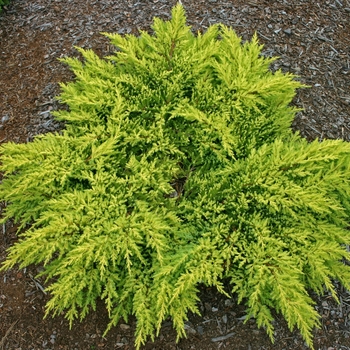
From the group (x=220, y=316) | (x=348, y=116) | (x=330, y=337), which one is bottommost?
(x=330, y=337)

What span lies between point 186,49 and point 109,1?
1676 millimetres

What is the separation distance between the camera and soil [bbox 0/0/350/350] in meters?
2.67

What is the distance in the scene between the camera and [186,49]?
2947mm

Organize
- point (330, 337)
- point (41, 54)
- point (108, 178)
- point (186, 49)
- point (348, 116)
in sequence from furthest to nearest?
point (41, 54)
point (348, 116)
point (186, 49)
point (330, 337)
point (108, 178)

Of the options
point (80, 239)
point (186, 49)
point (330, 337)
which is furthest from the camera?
point (186, 49)

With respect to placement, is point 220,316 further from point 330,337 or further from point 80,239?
point 80,239

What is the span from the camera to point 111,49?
380 centimetres

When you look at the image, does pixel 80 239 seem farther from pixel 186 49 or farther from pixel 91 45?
pixel 91 45

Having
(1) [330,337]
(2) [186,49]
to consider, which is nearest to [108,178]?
(2) [186,49]

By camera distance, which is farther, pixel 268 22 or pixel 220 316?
pixel 268 22

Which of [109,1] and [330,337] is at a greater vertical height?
[109,1]

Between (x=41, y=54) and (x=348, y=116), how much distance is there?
2921 millimetres

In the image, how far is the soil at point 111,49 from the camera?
267cm

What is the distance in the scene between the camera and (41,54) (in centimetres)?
383
